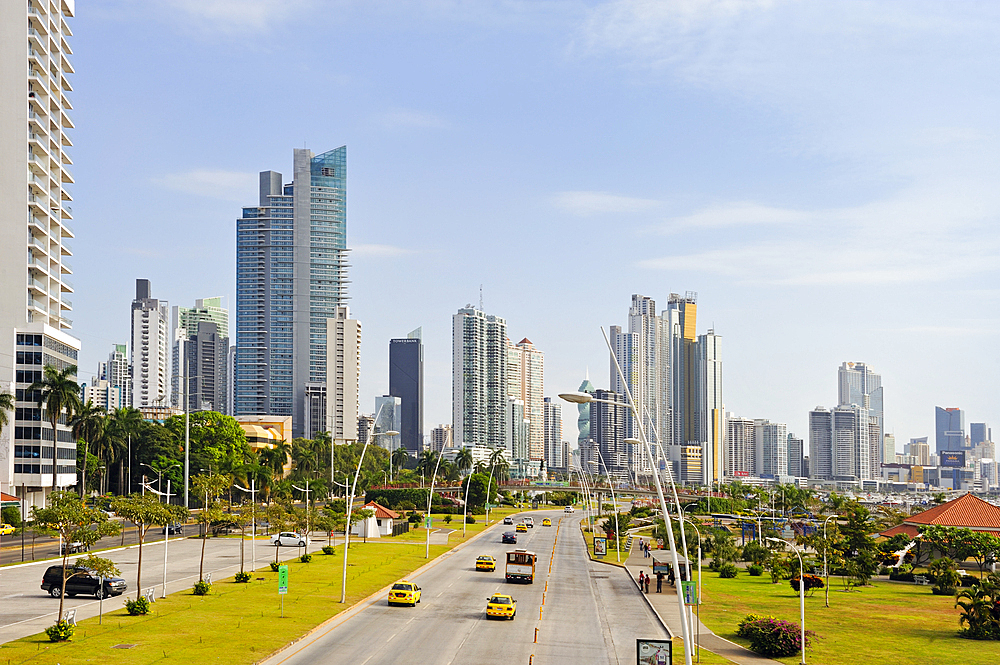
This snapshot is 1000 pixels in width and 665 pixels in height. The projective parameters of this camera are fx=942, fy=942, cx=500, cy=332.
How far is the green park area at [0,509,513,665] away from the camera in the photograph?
124ft

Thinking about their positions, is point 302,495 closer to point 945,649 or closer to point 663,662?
point 945,649

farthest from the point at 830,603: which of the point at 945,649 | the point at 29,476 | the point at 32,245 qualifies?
the point at 32,245

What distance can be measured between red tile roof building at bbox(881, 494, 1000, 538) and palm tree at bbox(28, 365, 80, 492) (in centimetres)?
10125

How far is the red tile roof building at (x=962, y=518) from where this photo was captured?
102 meters

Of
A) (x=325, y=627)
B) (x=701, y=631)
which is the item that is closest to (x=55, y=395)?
(x=325, y=627)

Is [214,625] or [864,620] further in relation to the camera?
[864,620]

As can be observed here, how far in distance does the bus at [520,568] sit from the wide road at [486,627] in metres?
0.77

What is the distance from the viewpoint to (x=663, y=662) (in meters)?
28.9

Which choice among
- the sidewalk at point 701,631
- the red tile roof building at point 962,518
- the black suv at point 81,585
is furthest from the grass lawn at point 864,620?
the black suv at point 81,585

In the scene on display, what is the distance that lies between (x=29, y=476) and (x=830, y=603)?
99.9 m

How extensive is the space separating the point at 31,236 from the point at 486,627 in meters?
114

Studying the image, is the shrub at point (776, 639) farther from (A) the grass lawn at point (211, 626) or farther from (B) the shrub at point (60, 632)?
(B) the shrub at point (60, 632)

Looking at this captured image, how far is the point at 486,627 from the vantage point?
48.5 m

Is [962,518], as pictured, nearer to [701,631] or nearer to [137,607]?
[701,631]
